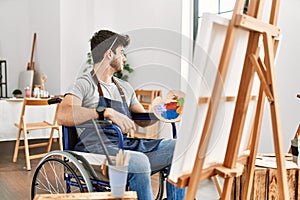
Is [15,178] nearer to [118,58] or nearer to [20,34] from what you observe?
[118,58]

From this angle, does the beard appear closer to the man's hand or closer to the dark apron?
the dark apron

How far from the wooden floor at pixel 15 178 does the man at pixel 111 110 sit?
3.54 feet

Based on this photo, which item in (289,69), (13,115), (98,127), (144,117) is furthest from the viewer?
(13,115)

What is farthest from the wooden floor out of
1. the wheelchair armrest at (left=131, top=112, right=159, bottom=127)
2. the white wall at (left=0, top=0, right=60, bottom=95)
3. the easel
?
the white wall at (left=0, top=0, right=60, bottom=95)

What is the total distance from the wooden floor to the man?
1.08 metres

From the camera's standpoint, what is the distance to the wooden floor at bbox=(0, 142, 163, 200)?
3.12 meters

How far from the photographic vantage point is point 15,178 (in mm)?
3590

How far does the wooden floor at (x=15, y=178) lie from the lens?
10.2 feet

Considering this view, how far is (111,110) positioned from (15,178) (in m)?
2.00

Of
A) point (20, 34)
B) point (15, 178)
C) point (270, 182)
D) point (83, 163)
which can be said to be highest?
point (20, 34)

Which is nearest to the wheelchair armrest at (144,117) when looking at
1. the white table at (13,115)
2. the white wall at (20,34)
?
the white table at (13,115)

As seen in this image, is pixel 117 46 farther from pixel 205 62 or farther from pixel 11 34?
pixel 11 34

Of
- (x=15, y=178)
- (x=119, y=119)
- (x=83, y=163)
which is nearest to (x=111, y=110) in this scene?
(x=119, y=119)

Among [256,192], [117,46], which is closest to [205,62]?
[117,46]
